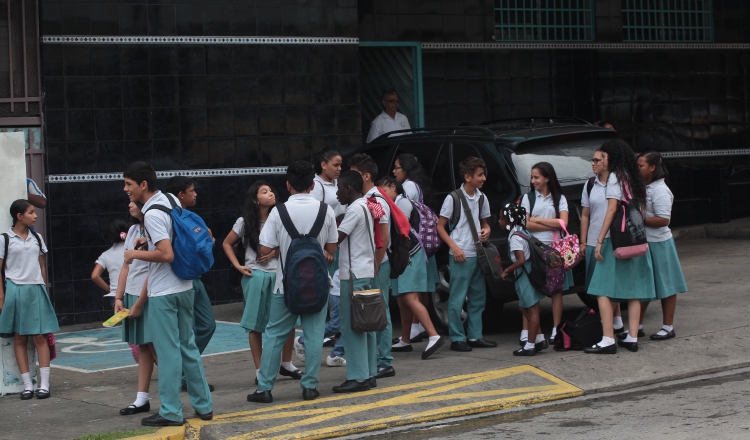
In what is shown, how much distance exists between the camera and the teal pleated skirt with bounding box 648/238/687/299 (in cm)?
989

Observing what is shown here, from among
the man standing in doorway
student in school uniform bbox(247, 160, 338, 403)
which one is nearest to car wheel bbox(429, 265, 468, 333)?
student in school uniform bbox(247, 160, 338, 403)

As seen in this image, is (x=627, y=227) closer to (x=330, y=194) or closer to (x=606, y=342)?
(x=606, y=342)

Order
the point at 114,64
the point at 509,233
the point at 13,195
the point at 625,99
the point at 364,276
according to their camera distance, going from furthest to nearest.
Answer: the point at 625,99
the point at 114,64
the point at 509,233
the point at 13,195
the point at 364,276

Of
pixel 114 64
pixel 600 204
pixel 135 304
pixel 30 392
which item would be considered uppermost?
pixel 114 64

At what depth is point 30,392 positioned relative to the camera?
29.5ft

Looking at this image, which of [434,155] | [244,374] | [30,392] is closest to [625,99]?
[434,155]

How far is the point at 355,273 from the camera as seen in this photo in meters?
8.48

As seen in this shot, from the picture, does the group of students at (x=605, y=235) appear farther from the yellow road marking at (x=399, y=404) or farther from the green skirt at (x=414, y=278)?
the yellow road marking at (x=399, y=404)

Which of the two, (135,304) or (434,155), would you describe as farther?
(434,155)

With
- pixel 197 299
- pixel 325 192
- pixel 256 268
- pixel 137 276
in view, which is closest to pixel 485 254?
pixel 325 192

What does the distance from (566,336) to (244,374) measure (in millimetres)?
2773

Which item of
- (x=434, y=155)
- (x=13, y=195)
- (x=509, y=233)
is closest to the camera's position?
(x=13, y=195)

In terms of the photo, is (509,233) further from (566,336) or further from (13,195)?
(13,195)

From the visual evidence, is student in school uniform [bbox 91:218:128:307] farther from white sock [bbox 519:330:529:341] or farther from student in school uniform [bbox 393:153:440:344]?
white sock [bbox 519:330:529:341]
